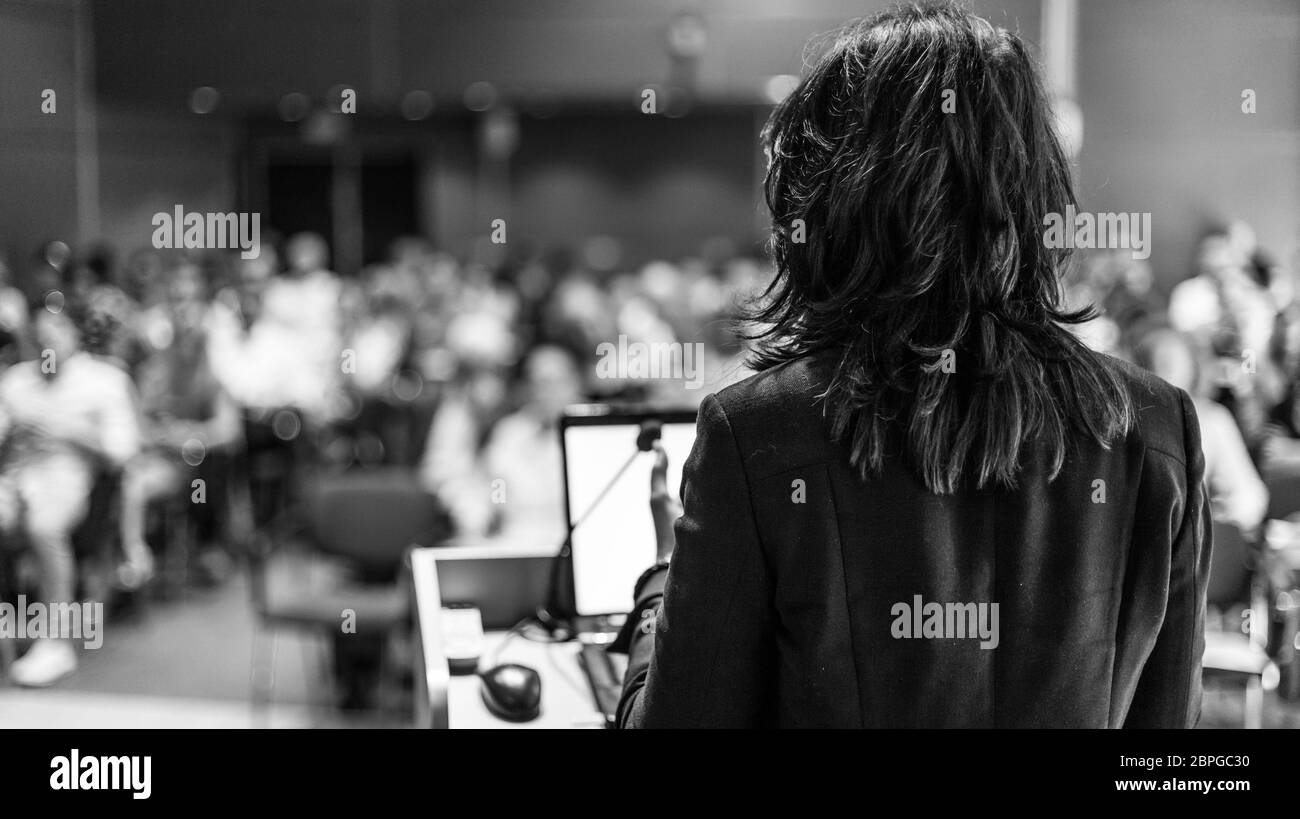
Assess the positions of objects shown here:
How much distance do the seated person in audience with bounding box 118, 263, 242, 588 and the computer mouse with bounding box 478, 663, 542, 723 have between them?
3.76 metres

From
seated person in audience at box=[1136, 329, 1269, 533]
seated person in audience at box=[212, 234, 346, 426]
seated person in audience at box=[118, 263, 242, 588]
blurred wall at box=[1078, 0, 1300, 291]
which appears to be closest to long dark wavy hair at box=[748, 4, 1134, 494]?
seated person in audience at box=[1136, 329, 1269, 533]

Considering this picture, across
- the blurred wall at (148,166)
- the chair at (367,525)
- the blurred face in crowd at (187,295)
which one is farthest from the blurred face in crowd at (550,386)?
the blurred face in crowd at (187,295)

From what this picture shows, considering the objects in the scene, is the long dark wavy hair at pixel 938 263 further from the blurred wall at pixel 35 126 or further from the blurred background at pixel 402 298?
the blurred wall at pixel 35 126

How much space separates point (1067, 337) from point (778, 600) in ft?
1.26

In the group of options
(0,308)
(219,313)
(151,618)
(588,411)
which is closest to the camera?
(588,411)

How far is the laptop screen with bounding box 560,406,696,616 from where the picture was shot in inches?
73.9

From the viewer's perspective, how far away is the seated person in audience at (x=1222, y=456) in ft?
12.6

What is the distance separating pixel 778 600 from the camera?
3.40 feet

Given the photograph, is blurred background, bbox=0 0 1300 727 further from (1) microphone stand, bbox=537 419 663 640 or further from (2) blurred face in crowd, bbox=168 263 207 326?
(1) microphone stand, bbox=537 419 663 640

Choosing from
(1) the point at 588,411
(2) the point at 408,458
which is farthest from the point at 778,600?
(2) the point at 408,458

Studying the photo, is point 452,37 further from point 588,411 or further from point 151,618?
point 588,411
